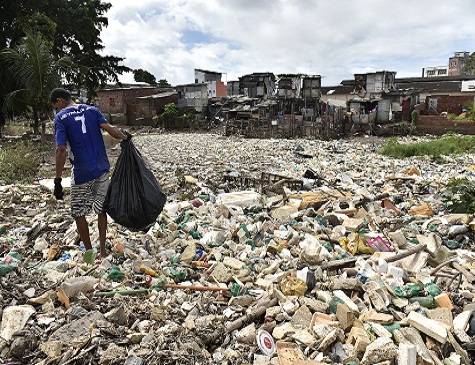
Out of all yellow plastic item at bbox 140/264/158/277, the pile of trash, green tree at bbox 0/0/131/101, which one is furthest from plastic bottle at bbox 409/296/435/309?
green tree at bbox 0/0/131/101

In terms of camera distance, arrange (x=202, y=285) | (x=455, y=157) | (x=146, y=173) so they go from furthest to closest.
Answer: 1. (x=455, y=157)
2. (x=146, y=173)
3. (x=202, y=285)

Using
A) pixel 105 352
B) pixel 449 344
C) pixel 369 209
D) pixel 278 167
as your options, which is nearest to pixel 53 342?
pixel 105 352

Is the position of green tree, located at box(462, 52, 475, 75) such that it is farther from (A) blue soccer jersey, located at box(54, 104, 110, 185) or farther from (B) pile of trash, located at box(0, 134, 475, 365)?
(A) blue soccer jersey, located at box(54, 104, 110, 185)

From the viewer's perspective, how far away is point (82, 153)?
319 centimetres

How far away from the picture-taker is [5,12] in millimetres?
15008

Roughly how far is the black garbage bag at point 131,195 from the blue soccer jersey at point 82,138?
0.23 metres

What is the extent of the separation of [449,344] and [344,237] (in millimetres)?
1840

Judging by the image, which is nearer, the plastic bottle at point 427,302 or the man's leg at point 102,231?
the plastic bottle at point 427,302

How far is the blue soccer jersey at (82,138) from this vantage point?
3.12 meters

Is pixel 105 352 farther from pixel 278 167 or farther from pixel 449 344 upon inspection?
pixel 278 167

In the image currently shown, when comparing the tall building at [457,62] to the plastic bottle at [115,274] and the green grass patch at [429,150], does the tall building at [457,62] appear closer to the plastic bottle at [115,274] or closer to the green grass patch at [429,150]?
the green grass patch at [429,150]

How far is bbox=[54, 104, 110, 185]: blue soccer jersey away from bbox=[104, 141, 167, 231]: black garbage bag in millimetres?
226

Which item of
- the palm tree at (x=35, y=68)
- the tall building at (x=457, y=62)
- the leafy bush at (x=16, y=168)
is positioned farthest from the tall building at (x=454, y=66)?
the leafy bush at (x=16, y=168)

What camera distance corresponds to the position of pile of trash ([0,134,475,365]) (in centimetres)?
214
